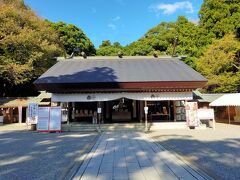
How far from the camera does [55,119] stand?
45.6ft

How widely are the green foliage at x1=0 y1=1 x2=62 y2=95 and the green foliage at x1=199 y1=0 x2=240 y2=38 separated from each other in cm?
1869

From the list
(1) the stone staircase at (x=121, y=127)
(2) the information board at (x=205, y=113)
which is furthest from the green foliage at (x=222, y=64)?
(1) the stone staircase at (x=121, y=127)

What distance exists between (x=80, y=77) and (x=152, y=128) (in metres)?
5.75

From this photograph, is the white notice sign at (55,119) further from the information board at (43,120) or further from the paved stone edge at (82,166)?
the paved stone edge at (82,166)

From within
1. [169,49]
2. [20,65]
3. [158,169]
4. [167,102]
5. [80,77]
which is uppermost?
[169,49]

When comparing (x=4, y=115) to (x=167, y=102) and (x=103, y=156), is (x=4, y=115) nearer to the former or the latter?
(x=167, y=102)

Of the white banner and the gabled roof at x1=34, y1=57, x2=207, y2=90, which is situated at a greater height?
the gabled roof at x1=34, y1=57, x2=207, y2=90

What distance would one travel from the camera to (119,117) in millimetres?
18219

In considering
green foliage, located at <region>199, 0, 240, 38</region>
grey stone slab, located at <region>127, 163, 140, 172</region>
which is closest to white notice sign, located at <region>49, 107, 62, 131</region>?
grey stone slab, located at <region>127, 163, 140, 172</region>

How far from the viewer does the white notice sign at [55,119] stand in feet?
45.2

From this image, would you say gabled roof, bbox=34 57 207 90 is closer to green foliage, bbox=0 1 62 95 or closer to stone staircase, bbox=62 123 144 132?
stone staircase, bbox=62 123 144 132

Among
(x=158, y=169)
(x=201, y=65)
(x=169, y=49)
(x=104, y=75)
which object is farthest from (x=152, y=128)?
(x=169, y=49)

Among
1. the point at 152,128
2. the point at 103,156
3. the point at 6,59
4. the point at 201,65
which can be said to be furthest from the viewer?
the point at 201,65

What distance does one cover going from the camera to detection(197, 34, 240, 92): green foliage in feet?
77.9
